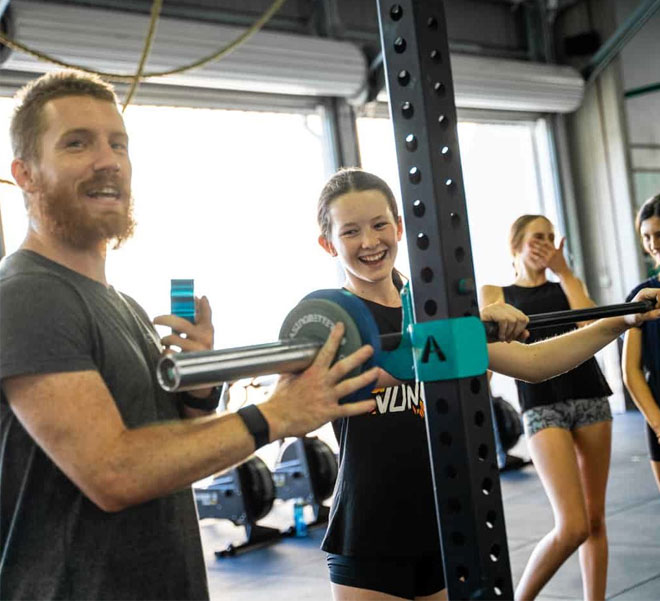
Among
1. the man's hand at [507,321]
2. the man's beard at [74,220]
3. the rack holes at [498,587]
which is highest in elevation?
the man's beard at [74,220]

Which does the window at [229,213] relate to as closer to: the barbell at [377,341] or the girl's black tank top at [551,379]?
the girl's black tank top at [551,379]

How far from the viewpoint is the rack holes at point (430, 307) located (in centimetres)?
127

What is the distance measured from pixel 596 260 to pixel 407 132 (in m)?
8.39

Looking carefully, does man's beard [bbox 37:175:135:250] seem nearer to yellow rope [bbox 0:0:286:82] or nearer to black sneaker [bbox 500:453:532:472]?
yellow rope [bbox 0:0:286:82]

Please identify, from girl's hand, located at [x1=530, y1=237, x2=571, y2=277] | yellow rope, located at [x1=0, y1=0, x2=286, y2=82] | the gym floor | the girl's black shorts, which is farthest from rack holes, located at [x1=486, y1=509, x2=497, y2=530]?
the gym floor

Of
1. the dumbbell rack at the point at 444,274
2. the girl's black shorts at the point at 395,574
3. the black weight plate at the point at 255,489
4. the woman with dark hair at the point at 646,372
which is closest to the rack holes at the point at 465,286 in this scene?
the dumbbell rack at the point at 444,274

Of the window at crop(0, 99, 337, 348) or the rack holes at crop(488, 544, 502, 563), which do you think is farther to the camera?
the window at crop(0, 99, 337, 348)

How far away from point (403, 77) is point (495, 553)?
0.65m

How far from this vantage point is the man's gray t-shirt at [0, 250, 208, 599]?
1.25 meters

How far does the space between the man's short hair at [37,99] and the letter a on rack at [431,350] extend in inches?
25.0

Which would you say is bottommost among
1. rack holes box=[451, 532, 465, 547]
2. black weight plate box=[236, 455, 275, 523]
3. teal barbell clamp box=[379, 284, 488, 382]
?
black weight plate box=[236, 455, 275, 523]

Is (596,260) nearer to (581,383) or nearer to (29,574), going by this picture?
(581,383)

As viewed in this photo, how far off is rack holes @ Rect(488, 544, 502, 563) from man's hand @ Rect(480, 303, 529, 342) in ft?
1.11

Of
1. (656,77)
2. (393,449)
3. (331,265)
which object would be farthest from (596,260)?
(393,449)
